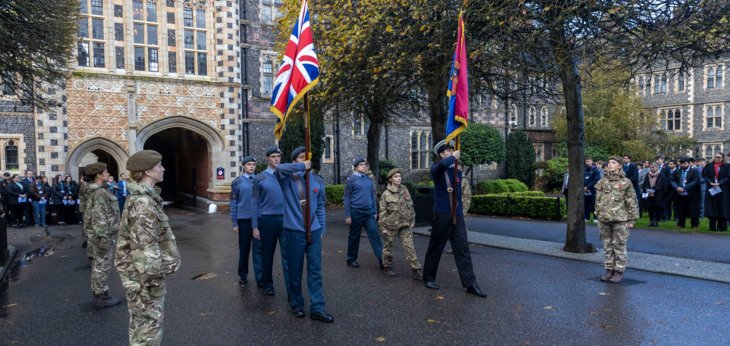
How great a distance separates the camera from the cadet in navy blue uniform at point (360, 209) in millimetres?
9438

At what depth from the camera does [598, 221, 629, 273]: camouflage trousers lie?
26.5 ft

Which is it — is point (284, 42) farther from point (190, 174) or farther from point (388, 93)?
point (190, 174)

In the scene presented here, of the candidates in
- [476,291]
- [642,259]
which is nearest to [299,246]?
[476,291]

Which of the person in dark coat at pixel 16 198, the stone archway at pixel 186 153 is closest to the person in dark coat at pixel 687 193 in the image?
the stone archway at pixel 186 153

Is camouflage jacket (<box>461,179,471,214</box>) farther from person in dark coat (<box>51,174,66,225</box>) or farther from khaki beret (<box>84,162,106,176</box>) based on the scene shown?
person in dark coat (<box>51,174,66,225</box>)

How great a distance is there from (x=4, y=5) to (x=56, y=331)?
7072mm

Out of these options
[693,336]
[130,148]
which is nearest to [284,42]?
[130,148]

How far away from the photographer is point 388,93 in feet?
46.6

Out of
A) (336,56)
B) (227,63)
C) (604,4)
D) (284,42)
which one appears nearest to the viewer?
(604,4)

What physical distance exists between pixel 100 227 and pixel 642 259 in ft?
30.2

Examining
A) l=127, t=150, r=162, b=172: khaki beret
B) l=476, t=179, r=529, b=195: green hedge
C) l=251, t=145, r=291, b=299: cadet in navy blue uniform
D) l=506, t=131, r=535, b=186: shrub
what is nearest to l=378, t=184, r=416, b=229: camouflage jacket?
l=251, t=145, r=291, b=299: cadet in navy blue uniform

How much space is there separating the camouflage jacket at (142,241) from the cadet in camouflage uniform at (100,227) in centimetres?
315

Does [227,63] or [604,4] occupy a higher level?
[227,63]

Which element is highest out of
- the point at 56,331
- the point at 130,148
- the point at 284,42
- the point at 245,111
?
the point at 284,42
